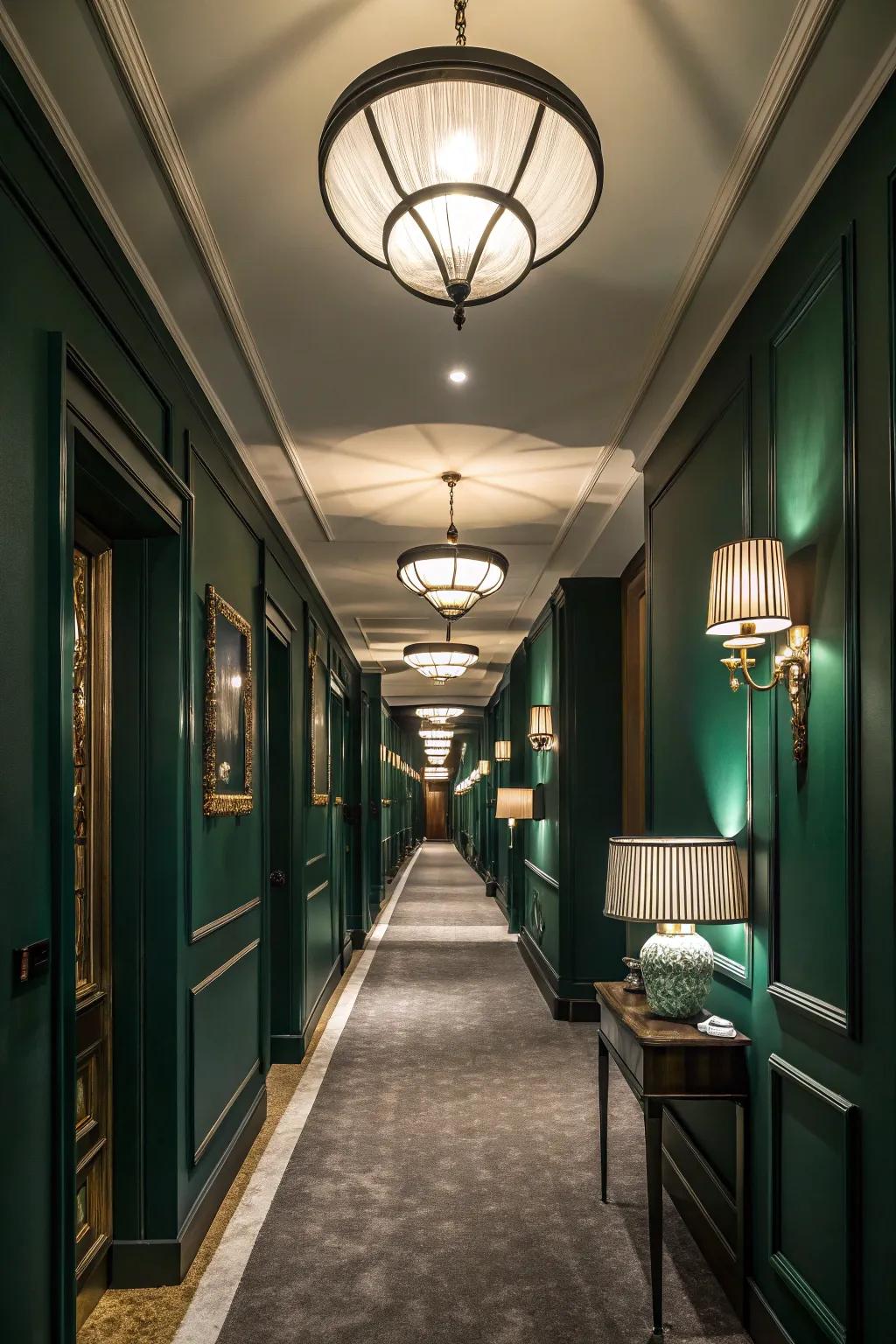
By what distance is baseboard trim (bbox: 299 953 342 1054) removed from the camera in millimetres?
6098

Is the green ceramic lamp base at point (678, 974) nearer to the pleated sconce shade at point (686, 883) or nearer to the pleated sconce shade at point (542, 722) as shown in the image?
the pleated sconce shade at point (686, 883)

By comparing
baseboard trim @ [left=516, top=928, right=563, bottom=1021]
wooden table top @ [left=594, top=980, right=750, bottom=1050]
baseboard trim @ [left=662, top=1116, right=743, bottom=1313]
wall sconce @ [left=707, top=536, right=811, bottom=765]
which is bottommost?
baseboard trim @ [left=516, top=928, right=563, bottom=1021]

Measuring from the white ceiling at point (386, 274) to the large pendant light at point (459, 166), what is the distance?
0.40m

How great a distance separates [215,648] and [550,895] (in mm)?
4766

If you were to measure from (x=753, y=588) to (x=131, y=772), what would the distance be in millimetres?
1971

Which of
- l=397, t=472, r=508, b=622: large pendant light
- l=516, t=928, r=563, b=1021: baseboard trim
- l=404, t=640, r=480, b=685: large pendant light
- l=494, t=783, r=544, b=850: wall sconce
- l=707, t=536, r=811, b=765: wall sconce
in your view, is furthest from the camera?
l=494, t=783, r=544, b=850: wall sconce

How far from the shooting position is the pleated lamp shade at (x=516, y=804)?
28.6 ft

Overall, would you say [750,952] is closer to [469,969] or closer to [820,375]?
[820,375]

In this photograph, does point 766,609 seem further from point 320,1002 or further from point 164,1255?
point 320,1002

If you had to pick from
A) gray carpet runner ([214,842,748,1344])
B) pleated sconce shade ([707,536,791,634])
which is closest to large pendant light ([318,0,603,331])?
pleated sconce shade ([707,536,791,634])

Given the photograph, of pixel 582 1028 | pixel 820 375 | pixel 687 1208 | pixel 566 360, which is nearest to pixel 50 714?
pixel 820 375

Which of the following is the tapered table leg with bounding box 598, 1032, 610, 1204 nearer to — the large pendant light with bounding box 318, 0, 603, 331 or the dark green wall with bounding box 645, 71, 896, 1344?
the dark green wall with bounding box 645, 71, 896, 1344

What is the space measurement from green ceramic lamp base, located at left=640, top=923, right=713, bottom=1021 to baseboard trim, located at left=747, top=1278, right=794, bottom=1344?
744 mm

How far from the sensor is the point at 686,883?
2.99 metres
